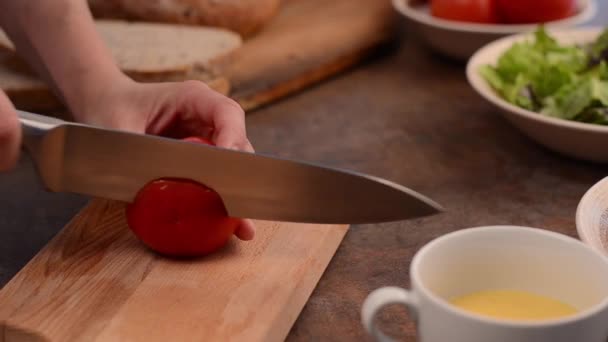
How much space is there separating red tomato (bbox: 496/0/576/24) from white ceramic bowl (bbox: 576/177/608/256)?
34.0 inches

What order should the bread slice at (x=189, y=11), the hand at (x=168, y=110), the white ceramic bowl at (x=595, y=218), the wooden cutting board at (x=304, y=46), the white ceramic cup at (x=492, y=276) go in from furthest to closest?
the bread slice at (x=189, y=11) → the wooden cutting board at (x=304, y=46) → the hand at (x=168, y=110) → the white ceramic bowl at (x=595, y=218) → the white ceramic cup at (x=492, y=276)

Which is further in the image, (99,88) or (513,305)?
(99,88)

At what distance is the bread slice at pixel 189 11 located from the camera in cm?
202

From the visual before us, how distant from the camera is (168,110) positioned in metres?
1.29

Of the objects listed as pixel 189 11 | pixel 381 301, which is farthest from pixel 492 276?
pixel 189 11

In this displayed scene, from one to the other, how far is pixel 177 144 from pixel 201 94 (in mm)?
181

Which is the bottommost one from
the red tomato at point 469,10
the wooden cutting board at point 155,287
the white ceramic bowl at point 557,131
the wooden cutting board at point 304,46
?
the wooden cutting board at point 304,46

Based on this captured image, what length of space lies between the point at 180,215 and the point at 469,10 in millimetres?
1026

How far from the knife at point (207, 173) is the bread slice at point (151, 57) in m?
0.60

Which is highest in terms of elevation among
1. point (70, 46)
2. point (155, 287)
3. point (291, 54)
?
point (70, 46)

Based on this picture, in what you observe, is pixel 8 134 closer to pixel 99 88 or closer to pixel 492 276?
pixel 99 88

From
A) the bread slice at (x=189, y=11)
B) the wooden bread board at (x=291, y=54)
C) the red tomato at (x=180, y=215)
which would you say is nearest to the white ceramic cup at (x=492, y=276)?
the red tomato at (x=180, y=215)

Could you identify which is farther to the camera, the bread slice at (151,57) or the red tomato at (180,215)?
the bread slice at (151,57)

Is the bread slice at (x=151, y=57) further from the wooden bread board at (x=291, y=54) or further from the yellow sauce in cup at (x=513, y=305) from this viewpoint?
the yellow sauce in cup at (x=513, y=305)
